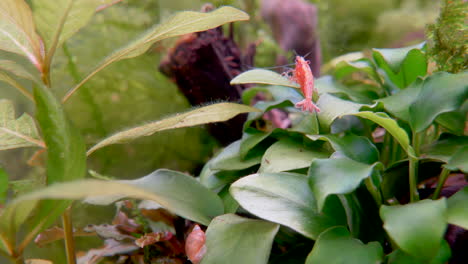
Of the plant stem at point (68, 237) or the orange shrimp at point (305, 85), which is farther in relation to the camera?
the orange shrimp at point (305, 85)

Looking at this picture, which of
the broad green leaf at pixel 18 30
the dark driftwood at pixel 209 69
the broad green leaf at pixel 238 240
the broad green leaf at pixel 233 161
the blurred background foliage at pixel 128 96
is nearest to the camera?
the broad green leaf at pixel 238 240

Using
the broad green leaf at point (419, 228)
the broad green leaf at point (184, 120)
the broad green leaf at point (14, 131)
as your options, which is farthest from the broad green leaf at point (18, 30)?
the broad green leaf at point (419, 228)

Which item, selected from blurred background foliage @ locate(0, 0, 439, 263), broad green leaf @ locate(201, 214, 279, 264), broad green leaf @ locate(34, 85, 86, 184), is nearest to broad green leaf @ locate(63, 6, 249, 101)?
broad green leaf @ locate(34, 85, 86, 184)

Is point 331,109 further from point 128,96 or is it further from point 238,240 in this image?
point 128,96

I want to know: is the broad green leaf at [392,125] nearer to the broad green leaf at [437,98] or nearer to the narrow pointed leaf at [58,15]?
the broad green leaf at [437,98]

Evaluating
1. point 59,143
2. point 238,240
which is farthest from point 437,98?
point 59,143

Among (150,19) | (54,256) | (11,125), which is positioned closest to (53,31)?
(11,125)

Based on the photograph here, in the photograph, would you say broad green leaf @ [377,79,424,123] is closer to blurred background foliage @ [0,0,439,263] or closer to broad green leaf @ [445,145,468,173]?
broad green leaf @ [445,145,468,173]
